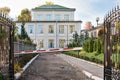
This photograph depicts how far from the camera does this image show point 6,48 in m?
10.6

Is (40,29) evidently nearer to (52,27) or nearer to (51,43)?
(52,27)

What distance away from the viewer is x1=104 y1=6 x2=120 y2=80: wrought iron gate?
326 inches

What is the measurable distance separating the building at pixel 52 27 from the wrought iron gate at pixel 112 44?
219ft

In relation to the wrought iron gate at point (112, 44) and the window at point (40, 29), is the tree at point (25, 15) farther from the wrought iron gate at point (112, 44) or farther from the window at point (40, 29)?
the wrought iron gate at point (112, 44)

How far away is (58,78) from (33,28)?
2562 inches

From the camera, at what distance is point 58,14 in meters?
81.8

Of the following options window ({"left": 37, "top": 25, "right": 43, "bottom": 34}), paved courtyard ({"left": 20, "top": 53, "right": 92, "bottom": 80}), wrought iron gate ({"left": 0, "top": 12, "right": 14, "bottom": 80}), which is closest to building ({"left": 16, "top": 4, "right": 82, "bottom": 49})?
window ({"left": 37, "top": 25, "right": 43, "bottom": 34})

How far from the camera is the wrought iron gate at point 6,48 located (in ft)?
32.5

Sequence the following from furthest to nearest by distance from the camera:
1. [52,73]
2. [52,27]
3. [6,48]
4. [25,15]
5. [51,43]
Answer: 1. [25,15]
2. [52,27]
3. [51,43]
4. [52,73]
5. [6,48]

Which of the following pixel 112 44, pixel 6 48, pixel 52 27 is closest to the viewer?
pixel 112 44

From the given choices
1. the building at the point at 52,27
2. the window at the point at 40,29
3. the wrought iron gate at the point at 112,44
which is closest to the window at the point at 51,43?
the building at the point at 52,27

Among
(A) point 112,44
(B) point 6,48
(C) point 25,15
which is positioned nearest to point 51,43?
(C) point 25,15

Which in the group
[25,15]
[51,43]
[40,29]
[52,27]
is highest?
[25,15]

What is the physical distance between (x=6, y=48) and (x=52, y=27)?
6860cm
